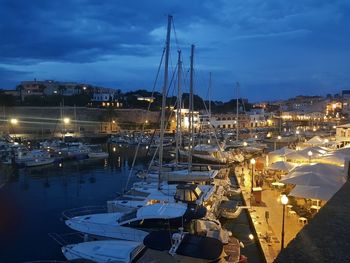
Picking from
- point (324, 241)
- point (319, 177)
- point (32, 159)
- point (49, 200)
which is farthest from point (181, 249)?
point (32, 159)

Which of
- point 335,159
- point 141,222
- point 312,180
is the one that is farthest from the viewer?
point 335,159

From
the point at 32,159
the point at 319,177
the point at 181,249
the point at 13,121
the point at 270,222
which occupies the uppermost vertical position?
the point at 13,121

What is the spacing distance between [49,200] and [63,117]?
65420 millimetres

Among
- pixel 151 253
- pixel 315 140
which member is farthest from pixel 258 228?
pixel 315 140

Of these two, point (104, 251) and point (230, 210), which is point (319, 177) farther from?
point (104, 251)

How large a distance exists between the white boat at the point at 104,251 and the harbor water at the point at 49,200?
2.57m

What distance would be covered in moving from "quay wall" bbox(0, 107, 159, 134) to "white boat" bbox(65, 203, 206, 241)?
67.4m

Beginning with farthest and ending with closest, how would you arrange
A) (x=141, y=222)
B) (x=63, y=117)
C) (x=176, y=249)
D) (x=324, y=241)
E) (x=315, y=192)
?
(x=63, y=117) < (x=315, y=192) < (x=141, y=222) < (x=176, y=249) < (x=324, y=241)

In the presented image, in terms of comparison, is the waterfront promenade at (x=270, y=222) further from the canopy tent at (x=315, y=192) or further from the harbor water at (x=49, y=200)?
the canopy tent at (x=315, y=192)

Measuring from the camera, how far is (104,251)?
10938mm

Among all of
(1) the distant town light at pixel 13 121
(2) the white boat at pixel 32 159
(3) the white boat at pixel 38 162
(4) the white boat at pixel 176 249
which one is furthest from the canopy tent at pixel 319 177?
(1) the distant town light at pixel 13 121

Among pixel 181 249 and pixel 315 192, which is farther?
pixel 315 192

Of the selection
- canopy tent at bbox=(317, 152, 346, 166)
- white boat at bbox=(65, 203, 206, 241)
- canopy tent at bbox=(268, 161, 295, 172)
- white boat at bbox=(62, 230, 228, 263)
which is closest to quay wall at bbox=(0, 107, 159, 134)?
canopy tent at bbox=(268, 161, 295, 172)

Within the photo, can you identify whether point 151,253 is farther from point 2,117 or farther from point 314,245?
point 2,117
